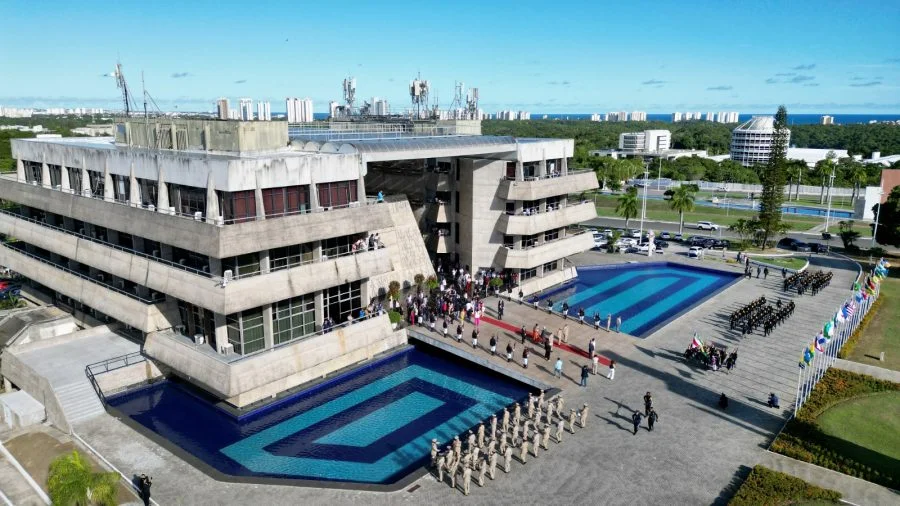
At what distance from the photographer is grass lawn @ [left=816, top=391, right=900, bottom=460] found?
2739 cm

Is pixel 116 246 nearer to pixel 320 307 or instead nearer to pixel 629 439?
pixel 320 307

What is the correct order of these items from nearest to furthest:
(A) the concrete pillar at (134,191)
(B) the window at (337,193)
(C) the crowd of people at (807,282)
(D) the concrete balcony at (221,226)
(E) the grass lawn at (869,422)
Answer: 1. (E) the grass lawn at (869,422)
2. (D) the concrete balcony at (221,226)
3. (B) the window at (337,193)
4. (A) the concrete pillar at (134,191)
5. (C) the crowd of people at (807,282)

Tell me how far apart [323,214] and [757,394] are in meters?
25.1

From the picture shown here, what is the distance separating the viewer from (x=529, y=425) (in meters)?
28.9

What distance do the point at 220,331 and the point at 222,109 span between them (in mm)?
18346

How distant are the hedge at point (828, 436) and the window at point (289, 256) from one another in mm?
25089

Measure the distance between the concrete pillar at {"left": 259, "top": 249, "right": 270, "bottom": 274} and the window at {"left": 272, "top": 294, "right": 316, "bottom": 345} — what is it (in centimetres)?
214

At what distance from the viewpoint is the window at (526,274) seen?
50.7 meters

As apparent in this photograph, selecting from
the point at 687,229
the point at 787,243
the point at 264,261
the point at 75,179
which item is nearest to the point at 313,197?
the point at 264,261

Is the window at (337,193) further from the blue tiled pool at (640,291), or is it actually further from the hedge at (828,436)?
the hedge at (828,436)

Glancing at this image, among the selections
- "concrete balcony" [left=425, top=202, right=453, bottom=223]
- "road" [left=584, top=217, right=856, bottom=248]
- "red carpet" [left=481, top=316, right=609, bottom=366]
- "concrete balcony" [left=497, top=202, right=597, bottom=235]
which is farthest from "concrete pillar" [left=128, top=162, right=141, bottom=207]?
"road" [left=584, top=217, right=856, bottom=248]

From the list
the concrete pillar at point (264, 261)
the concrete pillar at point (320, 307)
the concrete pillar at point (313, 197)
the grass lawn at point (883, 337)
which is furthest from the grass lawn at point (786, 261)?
the concrete pillar at point (264, 261)

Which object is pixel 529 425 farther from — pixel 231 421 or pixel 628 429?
pixel 231 421

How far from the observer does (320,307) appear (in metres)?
35.7
